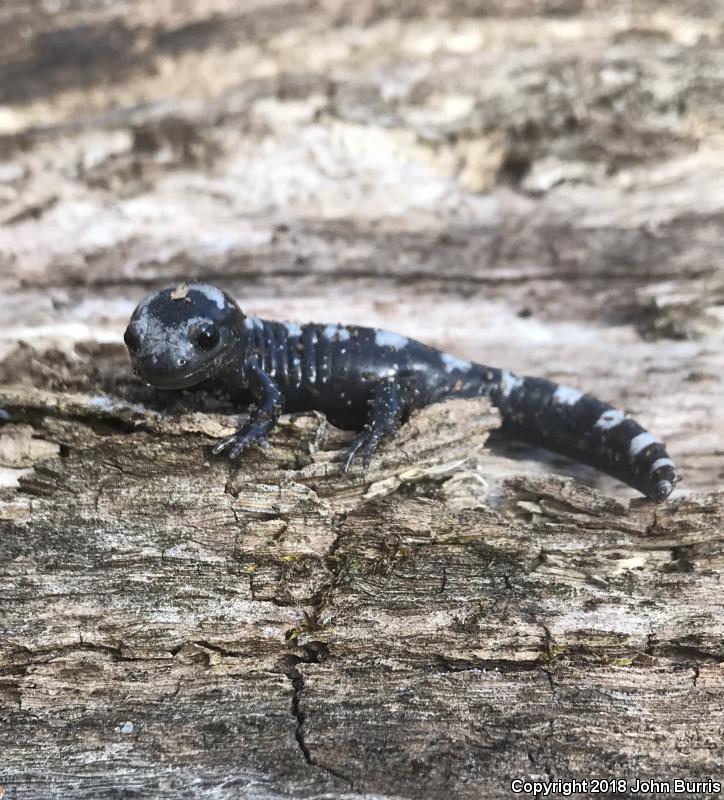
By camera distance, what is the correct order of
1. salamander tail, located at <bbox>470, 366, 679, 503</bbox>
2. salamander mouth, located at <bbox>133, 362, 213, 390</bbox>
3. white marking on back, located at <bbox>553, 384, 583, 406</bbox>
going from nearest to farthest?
salamander mouth, located at <bbox>133, 362, 213, 390</bbox>
salamander tail, located at <bbox>470, 366, 679, 503</bbox>
white marking on back, located at <bbox>553, 384, 583, 406</bbox>

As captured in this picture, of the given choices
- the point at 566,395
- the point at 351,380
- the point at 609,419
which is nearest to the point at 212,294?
the point at 351,380

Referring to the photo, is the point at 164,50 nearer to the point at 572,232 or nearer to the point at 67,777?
the point at 572,232

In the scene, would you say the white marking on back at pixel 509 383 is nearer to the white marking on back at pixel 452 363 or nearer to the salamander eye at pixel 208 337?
the white marking on back at pixel 452 363

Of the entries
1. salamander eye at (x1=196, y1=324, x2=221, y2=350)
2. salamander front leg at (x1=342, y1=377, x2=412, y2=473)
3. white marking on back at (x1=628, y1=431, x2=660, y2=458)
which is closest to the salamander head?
salamander eye at (x1=196, y1=324, x2=221, y2=350)

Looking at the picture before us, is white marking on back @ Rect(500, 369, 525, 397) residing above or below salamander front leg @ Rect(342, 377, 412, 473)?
above

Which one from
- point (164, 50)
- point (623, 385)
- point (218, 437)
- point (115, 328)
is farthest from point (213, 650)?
point (164, 50)

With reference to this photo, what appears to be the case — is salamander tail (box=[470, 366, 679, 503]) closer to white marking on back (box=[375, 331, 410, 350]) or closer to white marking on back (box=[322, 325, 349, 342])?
white marking on back (box=[375, 331, 410, 350])
